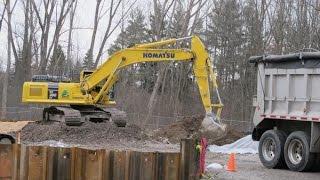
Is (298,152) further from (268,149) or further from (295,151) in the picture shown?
(268,149)

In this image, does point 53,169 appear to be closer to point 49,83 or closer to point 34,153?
point 34,153

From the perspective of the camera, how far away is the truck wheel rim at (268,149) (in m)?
15.8

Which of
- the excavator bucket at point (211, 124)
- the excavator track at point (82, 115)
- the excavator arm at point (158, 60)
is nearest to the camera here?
the excavator bucket at point (211, 124)

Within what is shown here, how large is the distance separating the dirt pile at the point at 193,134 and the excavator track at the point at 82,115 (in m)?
2.23

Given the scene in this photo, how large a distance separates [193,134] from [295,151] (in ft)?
34.6

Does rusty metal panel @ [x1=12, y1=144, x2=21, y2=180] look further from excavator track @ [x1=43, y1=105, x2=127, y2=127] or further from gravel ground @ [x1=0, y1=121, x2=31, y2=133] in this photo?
gravel ground @ [x1=0, y1=121, x2=31, y2=133]

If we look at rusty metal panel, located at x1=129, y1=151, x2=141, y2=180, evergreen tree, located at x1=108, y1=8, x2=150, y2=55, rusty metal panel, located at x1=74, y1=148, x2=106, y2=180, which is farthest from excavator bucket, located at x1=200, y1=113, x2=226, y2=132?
evergreen tree, located at x1=108, y1=8, x2=150, y2=55

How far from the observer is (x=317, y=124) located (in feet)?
46.0

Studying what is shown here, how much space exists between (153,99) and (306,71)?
29812mm

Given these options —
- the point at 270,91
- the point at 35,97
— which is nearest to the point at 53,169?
the point at 270,91

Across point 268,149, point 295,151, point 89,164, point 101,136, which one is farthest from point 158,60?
point 89,164

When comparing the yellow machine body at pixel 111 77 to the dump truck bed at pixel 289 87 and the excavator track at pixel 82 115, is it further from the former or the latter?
the dump truck bed at pixel 289 87

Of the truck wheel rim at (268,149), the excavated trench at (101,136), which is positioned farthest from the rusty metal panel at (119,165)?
the excavated trench at (101,136)

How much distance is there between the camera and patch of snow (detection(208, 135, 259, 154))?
67.8 feet
